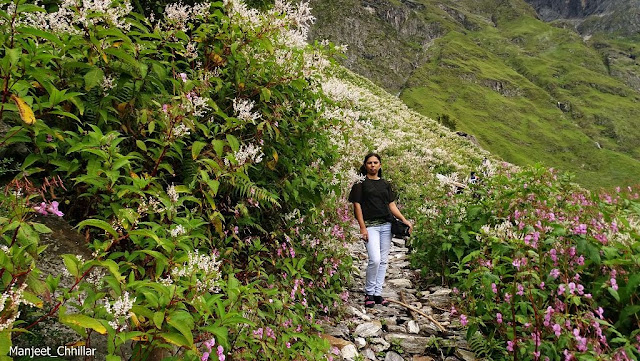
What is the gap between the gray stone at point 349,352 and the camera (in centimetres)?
504

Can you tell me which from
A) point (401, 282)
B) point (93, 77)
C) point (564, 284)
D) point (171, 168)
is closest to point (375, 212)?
point (401, 282)

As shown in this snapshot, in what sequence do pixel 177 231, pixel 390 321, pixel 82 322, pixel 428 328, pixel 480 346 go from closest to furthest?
pixel 82 322, pixel 177 231, pixel 480 346, pixel 428 328, pixel 390 321

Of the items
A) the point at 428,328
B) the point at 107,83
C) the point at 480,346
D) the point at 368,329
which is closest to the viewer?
the point at 107,83

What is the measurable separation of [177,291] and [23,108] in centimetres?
178

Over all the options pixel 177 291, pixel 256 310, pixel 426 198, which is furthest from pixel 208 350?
pixel 426 198

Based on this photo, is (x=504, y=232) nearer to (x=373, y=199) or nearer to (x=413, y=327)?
(x=413, y=327)

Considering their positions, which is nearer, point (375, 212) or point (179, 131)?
point (179, 131)

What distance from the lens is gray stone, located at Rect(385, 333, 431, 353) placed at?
555 cm

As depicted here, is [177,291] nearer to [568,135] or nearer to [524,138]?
[524,138]

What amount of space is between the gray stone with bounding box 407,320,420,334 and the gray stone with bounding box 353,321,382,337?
0.49 m

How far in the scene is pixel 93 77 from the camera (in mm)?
3590

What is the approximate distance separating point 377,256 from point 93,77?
552 centimetres

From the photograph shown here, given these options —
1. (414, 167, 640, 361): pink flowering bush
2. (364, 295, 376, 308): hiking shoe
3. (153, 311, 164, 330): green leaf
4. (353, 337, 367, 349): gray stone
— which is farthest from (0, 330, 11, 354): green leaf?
(364, 295, 376, 308): hiking shoe

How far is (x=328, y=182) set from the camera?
6250 mm
